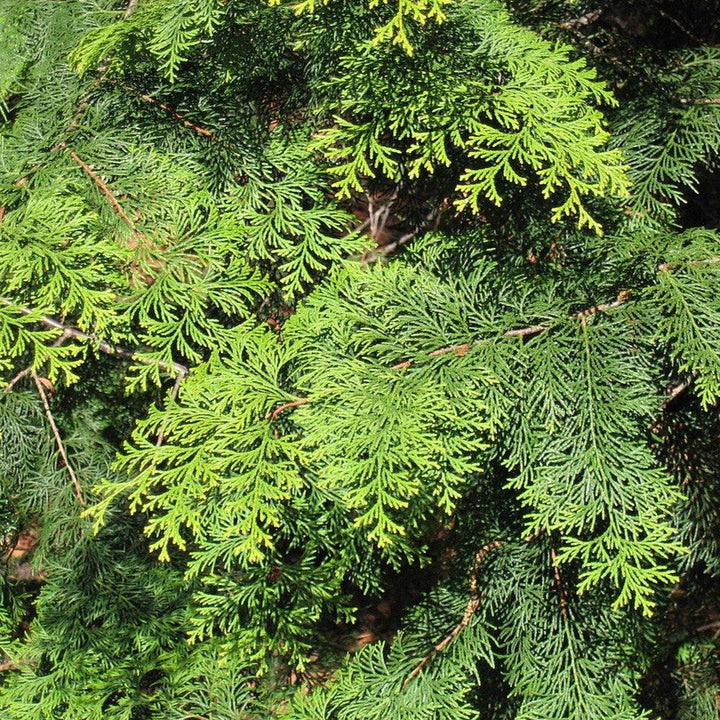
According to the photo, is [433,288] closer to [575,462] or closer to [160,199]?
[575,462]

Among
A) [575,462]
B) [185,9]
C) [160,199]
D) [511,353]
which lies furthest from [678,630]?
[185,9]

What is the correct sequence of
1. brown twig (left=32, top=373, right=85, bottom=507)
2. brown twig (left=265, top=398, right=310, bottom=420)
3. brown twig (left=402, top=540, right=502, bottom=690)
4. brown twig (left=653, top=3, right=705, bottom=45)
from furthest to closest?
brown twig (left=32, top=373, right=85, bottom=507) → brown twig (left=653, top=3, right=705, bottom=45) → brown twig (left=402, top=540, right=502, bottom=690) → brown twig (left=265, top=398, right=310, bottom=420)

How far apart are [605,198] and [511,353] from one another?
76cm

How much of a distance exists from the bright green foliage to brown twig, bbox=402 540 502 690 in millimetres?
13

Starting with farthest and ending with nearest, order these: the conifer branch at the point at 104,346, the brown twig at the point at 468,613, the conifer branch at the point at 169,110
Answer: the conifer branch at the point at 169,110 → the brown twig at the point at 468,613 → the conifer branch at the point at 104,346

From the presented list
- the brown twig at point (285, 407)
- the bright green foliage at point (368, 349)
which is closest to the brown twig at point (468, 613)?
the bright green foliage at point (368, 349)

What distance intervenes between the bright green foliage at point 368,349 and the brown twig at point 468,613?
13 millimetres

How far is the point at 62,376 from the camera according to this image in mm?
3213

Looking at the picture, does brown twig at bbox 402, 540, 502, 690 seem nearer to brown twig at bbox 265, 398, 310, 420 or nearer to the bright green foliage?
the bright green foliage

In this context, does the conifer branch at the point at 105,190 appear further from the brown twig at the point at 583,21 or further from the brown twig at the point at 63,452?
the brown twig at the point at 583,21

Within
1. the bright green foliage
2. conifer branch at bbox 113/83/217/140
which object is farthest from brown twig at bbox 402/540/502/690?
conifer branch at bbox 113/83/217/140

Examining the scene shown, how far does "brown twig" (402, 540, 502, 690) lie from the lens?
2.45 m

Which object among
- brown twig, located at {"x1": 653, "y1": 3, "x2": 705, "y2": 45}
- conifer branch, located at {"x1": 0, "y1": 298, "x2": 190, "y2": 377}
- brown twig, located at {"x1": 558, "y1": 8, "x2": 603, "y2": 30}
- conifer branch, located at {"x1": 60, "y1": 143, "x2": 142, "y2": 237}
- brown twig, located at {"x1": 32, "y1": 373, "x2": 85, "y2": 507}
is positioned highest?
brown twig, located at {"x1": 653, "y1": 3, "x2": 705, "y2": 45}

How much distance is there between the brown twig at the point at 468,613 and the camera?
2445 mm
